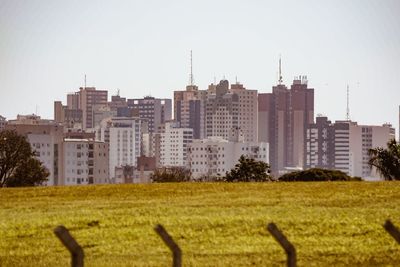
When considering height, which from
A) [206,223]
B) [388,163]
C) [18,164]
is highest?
[388,163]

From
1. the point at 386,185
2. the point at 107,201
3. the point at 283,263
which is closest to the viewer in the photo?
the point at 283,263

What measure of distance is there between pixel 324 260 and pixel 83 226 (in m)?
8.61

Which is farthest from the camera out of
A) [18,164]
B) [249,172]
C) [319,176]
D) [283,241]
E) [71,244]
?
[18,164]

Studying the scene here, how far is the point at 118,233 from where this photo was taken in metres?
30.2

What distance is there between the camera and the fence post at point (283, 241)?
14.9 metres

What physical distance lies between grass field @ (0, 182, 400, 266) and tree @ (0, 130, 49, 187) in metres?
45.2

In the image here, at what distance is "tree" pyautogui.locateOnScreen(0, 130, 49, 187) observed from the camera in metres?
90.8

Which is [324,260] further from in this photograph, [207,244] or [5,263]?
[5,263]

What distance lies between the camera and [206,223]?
104 feet

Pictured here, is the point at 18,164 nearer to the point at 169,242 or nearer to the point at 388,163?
the point at 388,163

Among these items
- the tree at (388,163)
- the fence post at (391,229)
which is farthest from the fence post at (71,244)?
the tree at (388,163)

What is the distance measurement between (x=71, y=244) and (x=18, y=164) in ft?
262

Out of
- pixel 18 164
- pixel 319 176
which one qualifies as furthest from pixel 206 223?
pixel 18 164

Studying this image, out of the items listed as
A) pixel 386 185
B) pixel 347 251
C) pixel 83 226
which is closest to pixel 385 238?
pixel 347 251
